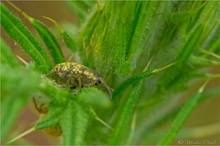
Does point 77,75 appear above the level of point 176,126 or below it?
above

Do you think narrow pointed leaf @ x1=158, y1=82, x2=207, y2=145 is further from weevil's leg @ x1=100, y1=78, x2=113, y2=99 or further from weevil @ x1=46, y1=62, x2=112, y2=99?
weevil @ x1=46, y1=62, x2=112, y2=99

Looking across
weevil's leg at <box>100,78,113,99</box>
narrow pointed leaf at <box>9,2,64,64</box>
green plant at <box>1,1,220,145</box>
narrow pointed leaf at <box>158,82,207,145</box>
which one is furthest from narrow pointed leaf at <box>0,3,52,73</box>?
narrow pointed leaf at <box>158,82,207,145</box>

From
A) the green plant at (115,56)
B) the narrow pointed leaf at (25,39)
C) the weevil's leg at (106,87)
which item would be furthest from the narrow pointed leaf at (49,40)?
the weevil's leg at (106,87)

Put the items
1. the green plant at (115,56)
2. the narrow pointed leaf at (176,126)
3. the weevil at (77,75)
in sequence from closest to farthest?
1. the green plant at (115,56)
2. the weevil at (77,75)
3. the narrow pointed leaf at (176,126)

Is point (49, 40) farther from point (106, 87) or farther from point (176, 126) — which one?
point (176, 126)

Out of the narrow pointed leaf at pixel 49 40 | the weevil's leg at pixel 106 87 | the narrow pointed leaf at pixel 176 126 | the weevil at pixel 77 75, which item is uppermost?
the narrow pointed leaf at pixel 49 40

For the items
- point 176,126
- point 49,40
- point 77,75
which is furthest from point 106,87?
point 176,126

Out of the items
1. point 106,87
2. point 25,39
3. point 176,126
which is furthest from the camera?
point 176,126

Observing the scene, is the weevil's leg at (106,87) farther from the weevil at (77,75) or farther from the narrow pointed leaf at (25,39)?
the narrow pointed leaf at (25,39)
